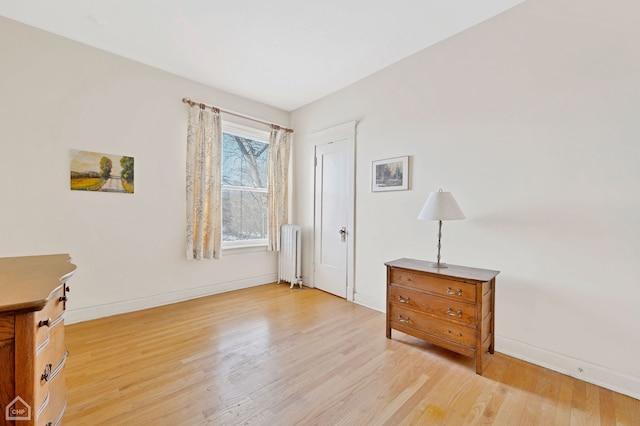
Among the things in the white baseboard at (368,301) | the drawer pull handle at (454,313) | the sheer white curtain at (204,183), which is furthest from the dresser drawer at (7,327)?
the white baseboard at (368,301)

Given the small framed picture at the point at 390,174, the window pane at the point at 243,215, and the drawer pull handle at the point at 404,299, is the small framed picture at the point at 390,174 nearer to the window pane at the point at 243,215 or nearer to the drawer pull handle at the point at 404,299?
the drawer pull handle at the point at 404,299

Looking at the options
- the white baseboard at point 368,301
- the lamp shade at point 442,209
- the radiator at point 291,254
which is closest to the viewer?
the lamp shade at point 442,209

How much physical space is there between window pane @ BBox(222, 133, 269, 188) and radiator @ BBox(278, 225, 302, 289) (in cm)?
87

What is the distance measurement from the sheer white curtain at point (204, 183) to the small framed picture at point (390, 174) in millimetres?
2114

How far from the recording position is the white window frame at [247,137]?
3.92 m

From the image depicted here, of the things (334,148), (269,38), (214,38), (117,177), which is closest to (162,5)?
(214,38)

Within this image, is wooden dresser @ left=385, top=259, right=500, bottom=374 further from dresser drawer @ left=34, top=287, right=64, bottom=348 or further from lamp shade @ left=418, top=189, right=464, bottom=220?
dresser drawer @ left=34, top=287, right=64, bottom=348

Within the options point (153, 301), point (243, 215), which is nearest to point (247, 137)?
point (243, 215)

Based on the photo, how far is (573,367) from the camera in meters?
1.99

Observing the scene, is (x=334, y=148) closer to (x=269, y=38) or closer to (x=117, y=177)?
(x=269, y=38)

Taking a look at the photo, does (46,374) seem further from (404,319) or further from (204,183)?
(204,183)

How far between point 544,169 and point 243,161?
3.63 metres

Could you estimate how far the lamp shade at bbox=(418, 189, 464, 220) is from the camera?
7.36 feet

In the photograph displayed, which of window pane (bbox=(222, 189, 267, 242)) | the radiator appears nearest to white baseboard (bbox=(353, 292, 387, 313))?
the radiator
